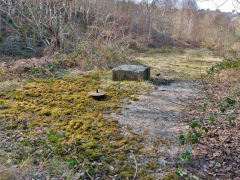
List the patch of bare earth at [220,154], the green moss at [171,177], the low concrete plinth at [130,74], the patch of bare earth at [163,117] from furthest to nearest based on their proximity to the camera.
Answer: the low concrete plinth at [130,74], the patch of bare earth at [163,117], the patch of bare earth at [220,154], the green moss at [171,177]

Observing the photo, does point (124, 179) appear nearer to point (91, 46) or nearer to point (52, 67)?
point (52, 67)

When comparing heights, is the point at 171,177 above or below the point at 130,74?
below

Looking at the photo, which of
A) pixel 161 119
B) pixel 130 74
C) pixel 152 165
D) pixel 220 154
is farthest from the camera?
pixel 130 74

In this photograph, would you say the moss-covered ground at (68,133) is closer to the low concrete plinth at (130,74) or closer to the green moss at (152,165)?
the green moss at (152,165)

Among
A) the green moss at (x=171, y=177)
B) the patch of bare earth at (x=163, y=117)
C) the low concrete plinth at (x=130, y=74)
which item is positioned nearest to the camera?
the green moss at (x=171, y=177)

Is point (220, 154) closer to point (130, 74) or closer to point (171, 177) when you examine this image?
point (171, 177)

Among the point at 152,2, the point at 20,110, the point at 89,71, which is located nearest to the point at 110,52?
the point at 89,71

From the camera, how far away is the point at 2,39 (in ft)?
37.6

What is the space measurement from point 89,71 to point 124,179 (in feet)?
19.7

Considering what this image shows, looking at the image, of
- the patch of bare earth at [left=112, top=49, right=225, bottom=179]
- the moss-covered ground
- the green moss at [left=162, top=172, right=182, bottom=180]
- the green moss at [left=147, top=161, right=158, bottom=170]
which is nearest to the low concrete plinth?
the patch of bare earth at [left=112, top=49, right=225, bottom=179]

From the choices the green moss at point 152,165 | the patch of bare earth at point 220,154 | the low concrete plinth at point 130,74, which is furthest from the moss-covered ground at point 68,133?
the low concrete plinth at point 130,74

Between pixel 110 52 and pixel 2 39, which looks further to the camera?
pixel 2 39

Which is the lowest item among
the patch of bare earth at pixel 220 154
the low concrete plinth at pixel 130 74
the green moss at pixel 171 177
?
the green moss at pixel 171 177

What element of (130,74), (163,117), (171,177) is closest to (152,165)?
(171,177)
